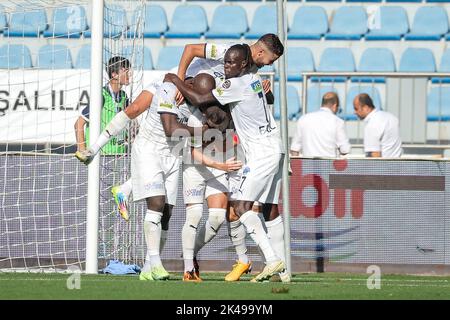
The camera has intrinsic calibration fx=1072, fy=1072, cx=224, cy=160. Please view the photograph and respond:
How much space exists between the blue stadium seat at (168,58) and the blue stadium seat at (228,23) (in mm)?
839

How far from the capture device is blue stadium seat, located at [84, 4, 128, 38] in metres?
10.6

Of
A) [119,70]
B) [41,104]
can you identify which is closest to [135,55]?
[119,70]

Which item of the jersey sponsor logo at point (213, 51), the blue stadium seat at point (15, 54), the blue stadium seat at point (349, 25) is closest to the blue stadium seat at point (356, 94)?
the blue stadium seat at point (349, 25)

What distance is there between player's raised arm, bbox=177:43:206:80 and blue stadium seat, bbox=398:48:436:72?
8.31 m

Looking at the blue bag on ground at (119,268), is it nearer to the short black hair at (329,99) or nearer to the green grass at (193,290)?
the green grass at (193,290)

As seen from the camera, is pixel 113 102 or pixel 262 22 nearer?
pixel 113 102

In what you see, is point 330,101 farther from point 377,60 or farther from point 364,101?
point 377,60

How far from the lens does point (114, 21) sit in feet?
35.6

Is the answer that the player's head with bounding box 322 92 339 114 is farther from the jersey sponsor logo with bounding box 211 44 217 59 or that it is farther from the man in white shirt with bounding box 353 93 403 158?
the jersey sponsor logo with bounding box 211 44 217 59

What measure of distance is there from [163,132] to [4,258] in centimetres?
298

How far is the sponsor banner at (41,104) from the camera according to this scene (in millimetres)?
12680

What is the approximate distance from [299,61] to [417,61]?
190 cm
